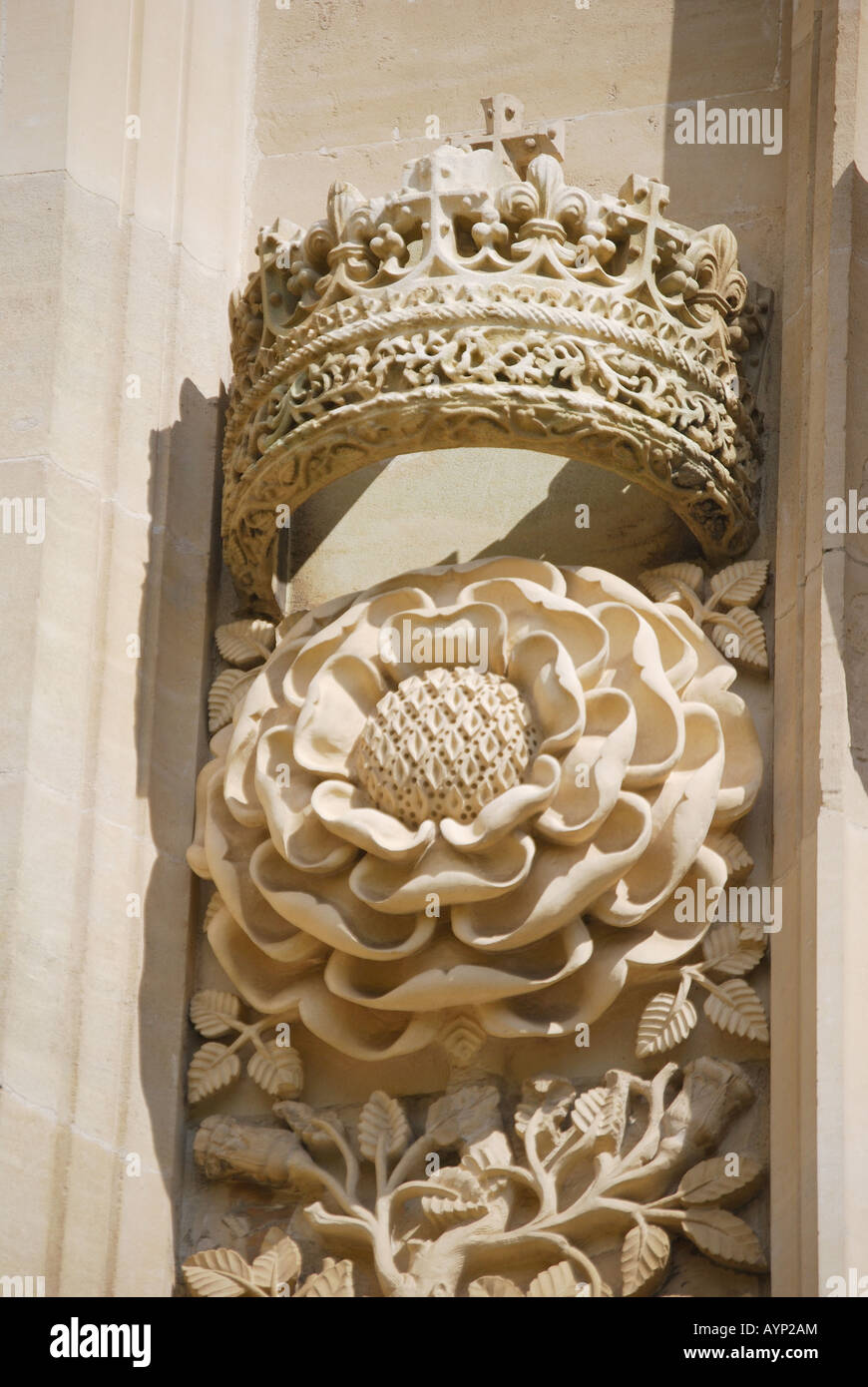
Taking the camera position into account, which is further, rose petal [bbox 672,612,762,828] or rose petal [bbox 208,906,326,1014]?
rose petal [bbox 208,906,326,1014]

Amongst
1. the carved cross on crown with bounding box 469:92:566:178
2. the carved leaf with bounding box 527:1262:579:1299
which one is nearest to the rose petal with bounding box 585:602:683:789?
the carved leaf with bounding box 527:1262:579:1299

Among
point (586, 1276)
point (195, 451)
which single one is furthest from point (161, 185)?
point (586, 1276)

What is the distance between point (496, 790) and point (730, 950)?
0.55m

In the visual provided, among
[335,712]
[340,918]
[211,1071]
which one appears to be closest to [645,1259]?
[340,918]

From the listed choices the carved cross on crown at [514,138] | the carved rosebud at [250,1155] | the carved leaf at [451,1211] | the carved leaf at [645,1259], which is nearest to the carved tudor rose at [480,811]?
the carved rosebud at [250,1155]

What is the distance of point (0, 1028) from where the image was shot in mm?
5285

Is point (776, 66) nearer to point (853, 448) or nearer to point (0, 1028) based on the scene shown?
point (853, 448)

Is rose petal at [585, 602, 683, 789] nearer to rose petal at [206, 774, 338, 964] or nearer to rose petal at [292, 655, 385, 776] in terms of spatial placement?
rose petal at [292, 655, 385, 776]

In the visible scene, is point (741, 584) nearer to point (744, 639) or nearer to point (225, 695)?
point (744, 639)

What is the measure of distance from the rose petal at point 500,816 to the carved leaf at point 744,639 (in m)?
0.57

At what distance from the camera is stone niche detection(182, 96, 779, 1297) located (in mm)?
5172

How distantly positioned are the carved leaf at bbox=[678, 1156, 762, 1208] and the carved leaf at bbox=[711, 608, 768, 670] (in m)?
1.04

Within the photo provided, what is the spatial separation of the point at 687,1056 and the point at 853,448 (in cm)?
124

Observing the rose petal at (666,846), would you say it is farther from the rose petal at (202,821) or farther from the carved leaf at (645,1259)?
the rose petal at (202,821)
